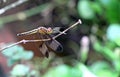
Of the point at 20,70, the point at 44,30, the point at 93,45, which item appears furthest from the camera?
the point at 93,45

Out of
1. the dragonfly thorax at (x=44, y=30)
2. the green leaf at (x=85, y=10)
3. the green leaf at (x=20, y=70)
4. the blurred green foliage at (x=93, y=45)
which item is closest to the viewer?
the dragonfly thorax at (x=44, y=30)

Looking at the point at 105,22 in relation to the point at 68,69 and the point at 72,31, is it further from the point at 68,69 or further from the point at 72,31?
the point at 68,69

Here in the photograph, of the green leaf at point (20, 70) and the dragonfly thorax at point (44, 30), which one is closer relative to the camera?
the dragonfly thorax at point (44, 30)

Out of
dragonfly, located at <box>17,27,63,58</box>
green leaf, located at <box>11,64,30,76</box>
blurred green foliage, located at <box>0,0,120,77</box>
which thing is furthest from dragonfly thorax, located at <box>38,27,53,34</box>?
blurred green foliage, located at <box>0,0,120,77</box>

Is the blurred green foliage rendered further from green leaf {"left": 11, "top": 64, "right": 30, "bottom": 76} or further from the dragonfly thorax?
the dragonfly thorax

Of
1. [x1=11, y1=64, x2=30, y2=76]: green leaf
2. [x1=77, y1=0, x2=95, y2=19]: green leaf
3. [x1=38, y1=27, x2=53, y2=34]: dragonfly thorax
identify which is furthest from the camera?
[x1=77, y1=0, x2=95, y2=19]: green leaf

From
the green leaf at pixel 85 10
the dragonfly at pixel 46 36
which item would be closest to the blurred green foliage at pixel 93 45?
the green leaf at pixel 85 10

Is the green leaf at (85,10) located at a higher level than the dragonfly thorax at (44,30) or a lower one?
higher

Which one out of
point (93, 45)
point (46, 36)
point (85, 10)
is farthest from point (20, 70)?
point (85, 10)

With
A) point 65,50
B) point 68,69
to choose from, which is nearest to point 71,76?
point 68,69

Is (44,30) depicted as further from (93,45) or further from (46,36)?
(93,45)

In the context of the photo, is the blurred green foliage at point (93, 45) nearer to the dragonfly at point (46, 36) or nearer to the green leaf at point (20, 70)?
the green leaf at point (20, 70)

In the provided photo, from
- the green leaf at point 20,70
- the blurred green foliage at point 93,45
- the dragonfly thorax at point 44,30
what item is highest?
the blurred green foliage at point 93,45
